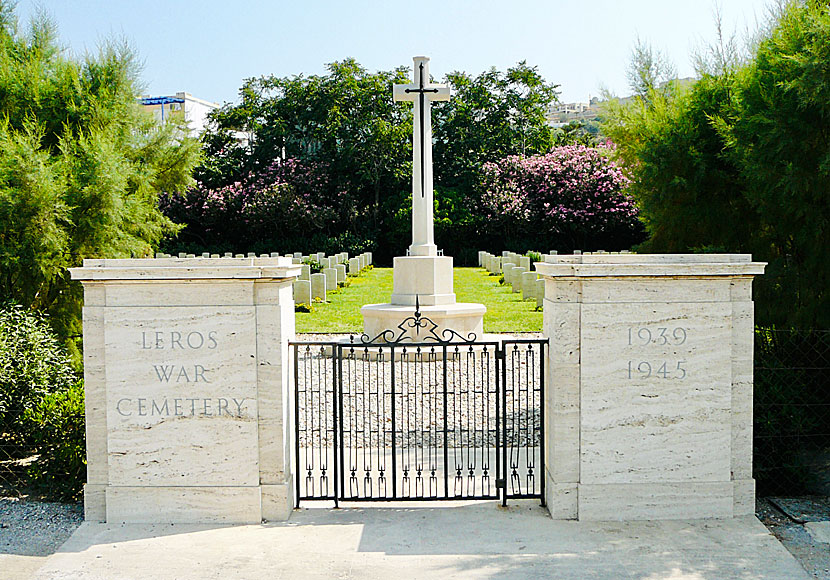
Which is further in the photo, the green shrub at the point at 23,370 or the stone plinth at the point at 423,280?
the stone plinth at the point at 423,280

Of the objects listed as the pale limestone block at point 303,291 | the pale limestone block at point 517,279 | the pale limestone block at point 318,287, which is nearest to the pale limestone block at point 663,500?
the pale limestone block at point 303,291

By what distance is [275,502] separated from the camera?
203 inches

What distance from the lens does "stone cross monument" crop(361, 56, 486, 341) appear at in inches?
430

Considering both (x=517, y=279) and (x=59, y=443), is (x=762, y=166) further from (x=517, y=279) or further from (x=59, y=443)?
(x=517, y=279)

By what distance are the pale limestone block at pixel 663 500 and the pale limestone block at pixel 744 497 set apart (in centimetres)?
7

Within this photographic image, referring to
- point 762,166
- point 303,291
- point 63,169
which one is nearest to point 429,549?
point 762,166

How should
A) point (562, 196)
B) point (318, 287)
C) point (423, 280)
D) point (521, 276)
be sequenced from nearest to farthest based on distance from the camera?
point (423, 280) → point (318, 287) → point (521, 276) → point (562, 196)

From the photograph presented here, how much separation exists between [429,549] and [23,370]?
3.84m

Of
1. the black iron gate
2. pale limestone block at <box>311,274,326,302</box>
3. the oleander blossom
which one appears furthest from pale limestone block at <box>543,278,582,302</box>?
the oleander blossom

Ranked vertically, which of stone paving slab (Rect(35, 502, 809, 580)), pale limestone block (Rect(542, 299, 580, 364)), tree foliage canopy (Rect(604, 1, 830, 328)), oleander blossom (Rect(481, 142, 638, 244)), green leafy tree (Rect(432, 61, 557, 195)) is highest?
green leafy tree (Rect(432, 61, 557, 195))

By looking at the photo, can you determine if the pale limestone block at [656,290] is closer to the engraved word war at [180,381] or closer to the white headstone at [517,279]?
the engraved word war at [180,381]

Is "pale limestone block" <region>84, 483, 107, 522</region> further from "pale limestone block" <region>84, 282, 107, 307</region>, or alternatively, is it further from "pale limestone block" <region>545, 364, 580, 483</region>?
"pale limestone block" <region>545, 364, 580, 483</region>

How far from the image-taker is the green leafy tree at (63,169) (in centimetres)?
Answer: 777

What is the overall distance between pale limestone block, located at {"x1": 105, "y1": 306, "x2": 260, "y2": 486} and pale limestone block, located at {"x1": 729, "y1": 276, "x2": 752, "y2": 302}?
3155 mm
